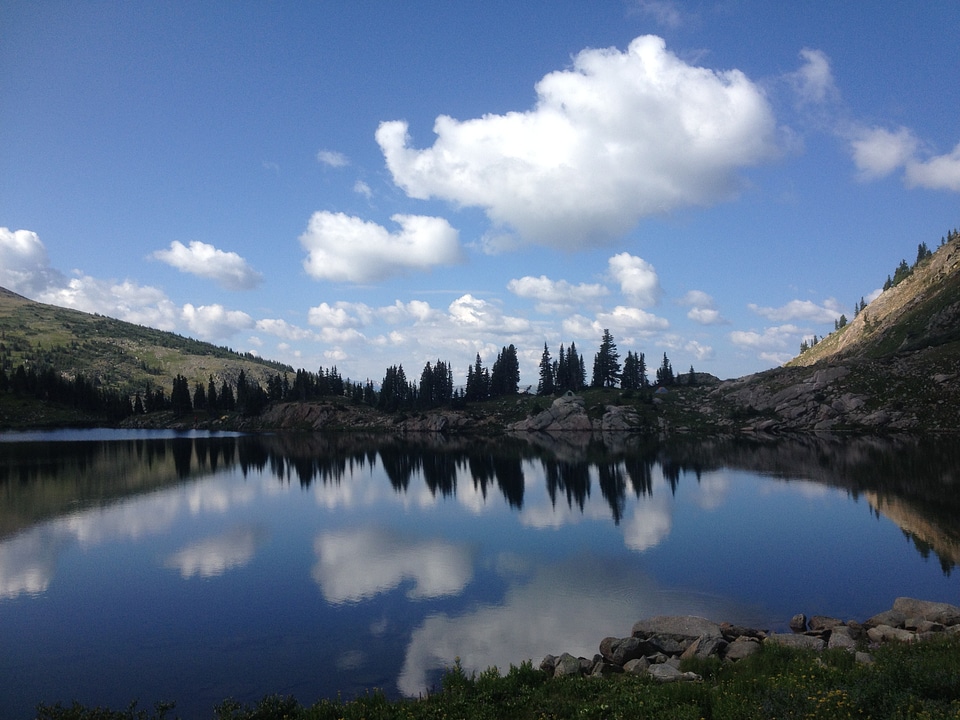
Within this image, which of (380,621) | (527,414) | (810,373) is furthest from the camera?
(527,414)

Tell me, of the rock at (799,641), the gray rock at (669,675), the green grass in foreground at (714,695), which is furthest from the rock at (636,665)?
the rock at (799,641)

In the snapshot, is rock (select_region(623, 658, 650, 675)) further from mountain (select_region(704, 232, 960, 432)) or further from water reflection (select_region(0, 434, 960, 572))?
mountain (select_region(704, 232, 960, 432))

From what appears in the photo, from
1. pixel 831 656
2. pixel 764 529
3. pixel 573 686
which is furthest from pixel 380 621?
pixel 764 529

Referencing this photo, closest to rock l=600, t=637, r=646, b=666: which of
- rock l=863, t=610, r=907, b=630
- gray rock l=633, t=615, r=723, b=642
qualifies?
gray rock l=633, t=615, r=723, b=642

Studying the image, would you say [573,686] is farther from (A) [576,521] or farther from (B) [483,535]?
(A) [576,521]

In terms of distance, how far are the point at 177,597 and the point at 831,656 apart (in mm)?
34921

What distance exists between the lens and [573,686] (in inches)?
747

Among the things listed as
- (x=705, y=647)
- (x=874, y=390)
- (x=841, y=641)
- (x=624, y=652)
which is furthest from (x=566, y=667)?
(x=874, y=390)

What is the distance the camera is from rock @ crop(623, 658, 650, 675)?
70.1 ft

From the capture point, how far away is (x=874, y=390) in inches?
5251

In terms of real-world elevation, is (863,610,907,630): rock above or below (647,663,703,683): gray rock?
below

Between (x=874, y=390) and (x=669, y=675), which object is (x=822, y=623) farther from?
(x=874, y=390)

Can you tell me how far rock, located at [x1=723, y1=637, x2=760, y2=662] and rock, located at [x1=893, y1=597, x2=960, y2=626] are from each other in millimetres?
10245

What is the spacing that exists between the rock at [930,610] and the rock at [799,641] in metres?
7.86
